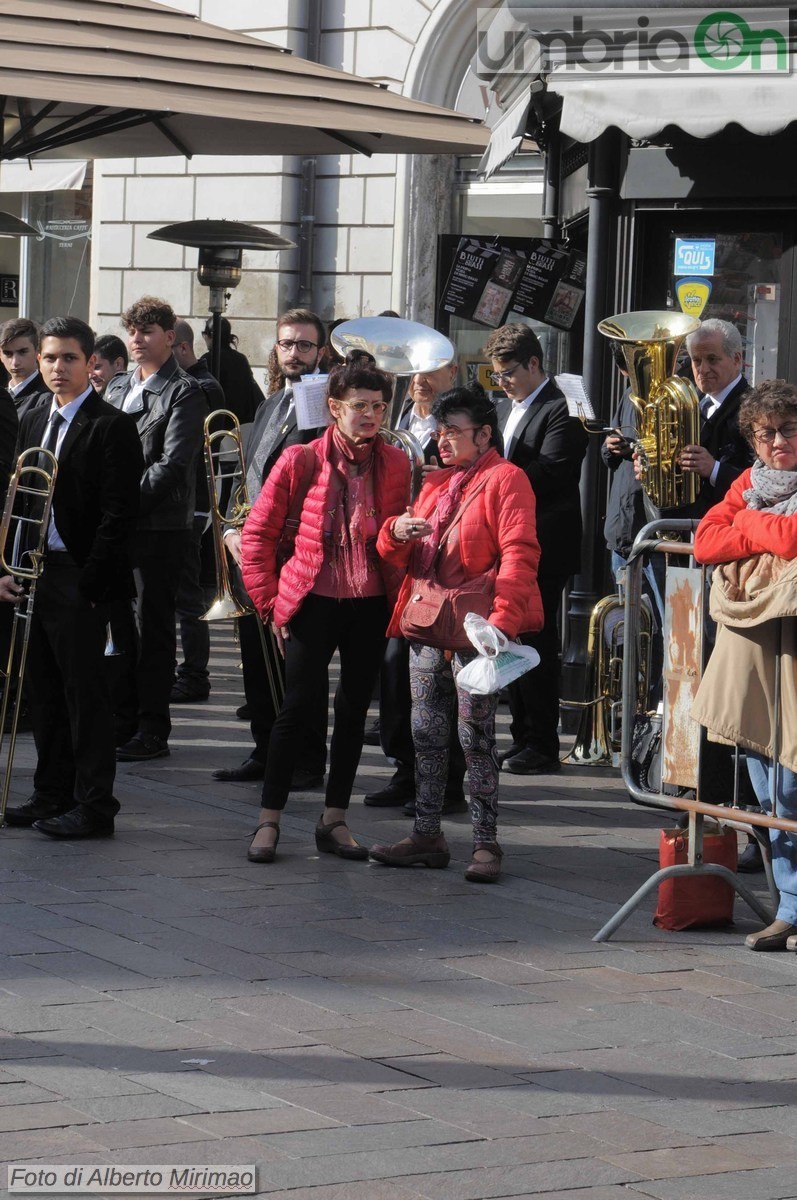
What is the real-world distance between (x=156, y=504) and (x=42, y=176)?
11.9 metres

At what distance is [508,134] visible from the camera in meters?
10.6

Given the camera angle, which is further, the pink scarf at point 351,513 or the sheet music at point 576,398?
the sheet music at point 576,398

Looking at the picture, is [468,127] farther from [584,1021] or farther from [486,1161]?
[486,1161]

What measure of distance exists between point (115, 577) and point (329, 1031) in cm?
262

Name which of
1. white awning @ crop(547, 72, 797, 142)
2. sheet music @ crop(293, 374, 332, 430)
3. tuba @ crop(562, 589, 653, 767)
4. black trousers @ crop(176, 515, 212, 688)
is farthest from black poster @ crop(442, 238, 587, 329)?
sheet music @ crop(293, 374, 332, 430)

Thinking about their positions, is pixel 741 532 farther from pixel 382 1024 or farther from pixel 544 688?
pixel 544 688

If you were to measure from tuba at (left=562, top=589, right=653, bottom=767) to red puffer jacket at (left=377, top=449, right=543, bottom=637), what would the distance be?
1951 millimetres

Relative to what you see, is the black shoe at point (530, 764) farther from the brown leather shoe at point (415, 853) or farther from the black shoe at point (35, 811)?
the black shoe at point (35, 811)

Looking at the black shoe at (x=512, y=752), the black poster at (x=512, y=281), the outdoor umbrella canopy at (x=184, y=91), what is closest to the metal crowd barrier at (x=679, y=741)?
the black shoe at (x=512, y=752)

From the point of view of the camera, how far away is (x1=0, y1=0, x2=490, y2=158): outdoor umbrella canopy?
8656 millimetres

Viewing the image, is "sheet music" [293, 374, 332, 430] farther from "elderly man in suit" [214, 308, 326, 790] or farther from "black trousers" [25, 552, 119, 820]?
"black trousers" [25, 552, 119, 820]

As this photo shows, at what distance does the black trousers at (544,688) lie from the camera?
8914 mm

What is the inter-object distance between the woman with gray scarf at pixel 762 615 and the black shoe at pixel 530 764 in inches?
116

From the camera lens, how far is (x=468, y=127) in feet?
31.5
